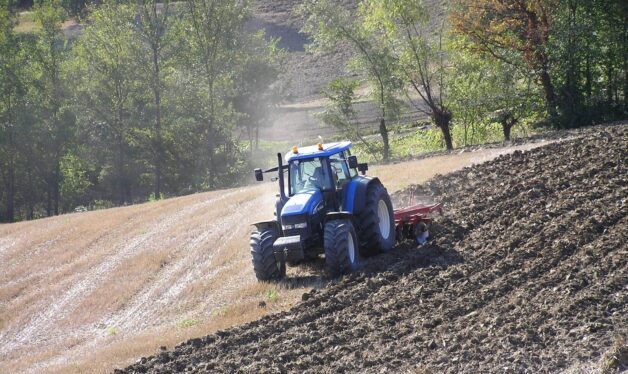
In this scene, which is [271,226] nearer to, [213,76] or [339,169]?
[339,169]

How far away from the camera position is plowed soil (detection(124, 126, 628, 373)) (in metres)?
10.9

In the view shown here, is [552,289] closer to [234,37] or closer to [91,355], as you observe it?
[91,355]

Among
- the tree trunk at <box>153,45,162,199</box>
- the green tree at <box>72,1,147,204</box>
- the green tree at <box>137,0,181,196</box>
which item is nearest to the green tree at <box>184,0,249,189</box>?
the green tree at <box>137,0,181,196</box>

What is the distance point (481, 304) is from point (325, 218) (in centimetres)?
411

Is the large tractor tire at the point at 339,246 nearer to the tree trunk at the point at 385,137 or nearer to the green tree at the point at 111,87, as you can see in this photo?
the tree trunk at the point at 385,137

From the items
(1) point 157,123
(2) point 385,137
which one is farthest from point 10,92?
(2) point 385,137

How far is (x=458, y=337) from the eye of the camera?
37.9 ft

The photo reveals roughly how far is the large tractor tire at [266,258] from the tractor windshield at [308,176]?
102 centimetres

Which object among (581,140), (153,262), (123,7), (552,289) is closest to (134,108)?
(123,7)

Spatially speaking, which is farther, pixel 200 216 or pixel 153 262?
pixel 200 216

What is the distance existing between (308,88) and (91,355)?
61.0 metres

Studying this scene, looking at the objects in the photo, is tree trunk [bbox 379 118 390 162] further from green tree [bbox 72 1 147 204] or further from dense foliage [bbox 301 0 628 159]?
green tree [bbox 72 1 147 204]

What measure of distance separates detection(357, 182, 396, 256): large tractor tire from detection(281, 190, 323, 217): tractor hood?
86 cm

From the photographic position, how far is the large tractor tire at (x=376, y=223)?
53.6ft
